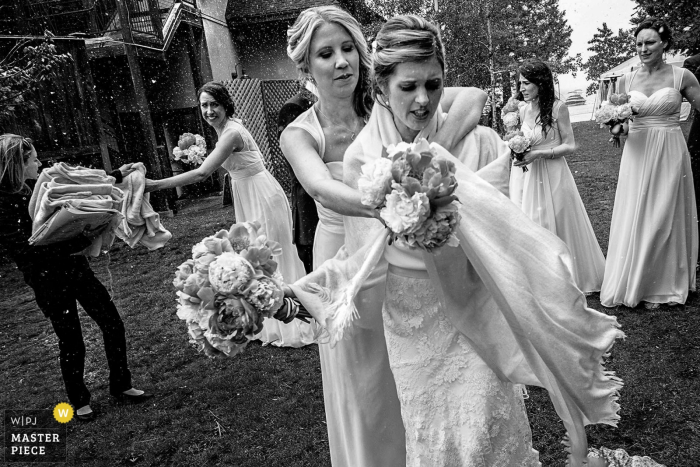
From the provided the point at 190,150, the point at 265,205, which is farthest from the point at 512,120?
the point at 190,150

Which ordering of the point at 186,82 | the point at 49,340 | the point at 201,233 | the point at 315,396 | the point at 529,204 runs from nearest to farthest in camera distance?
the point at 315,396 → the point at 529,204 → the point at 49,340 → the point at 201,233 → the point at 186,82

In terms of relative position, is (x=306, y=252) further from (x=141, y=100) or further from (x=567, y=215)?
(x=141, y=100)

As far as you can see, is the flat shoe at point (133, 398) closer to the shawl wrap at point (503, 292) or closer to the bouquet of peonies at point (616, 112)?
the shawl wrap at point (503, 292)

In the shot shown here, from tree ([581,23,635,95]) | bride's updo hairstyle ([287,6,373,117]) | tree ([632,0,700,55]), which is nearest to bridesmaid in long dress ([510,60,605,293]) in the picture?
bride's updo hairstyle ([287,6,373,117])

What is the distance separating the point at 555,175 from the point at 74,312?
533 centimetres

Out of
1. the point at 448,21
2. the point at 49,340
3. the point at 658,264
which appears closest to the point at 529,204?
the point at 658,264

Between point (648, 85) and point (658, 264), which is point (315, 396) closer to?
point (658, 264)

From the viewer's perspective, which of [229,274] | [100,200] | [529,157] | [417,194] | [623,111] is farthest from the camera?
[529,157]

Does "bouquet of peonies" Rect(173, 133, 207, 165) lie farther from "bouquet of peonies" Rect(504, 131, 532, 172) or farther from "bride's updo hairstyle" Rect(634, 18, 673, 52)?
"bride's updo hairstyle" Rect(634, 18, 673, 52)

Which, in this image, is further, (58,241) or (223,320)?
(58,241)

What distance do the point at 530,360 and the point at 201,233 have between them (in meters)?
11.3

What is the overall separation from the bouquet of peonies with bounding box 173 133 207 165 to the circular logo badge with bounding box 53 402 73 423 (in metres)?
3.36

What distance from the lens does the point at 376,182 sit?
1888 mm

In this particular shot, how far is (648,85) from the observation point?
5695mm
